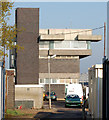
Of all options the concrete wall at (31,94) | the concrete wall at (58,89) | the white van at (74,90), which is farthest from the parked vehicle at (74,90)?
the concrete wall at (58,89)

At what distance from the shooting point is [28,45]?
6656 centimetres

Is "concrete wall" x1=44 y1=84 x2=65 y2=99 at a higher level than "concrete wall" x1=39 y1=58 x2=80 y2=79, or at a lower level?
lower

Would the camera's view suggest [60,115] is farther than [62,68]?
No

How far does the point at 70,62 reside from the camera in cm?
7369

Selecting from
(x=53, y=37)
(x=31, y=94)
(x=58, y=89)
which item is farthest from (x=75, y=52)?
(x=31, y=94)

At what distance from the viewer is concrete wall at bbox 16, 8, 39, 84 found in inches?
2584

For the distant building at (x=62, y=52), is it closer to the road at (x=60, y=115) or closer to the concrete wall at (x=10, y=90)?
the concrete wall at (x=10, y=90)

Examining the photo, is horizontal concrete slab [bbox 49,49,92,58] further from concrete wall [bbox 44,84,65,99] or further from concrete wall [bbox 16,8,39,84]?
concrete wall [bbox 16,8,39,84]

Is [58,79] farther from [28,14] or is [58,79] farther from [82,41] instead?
[28,14]

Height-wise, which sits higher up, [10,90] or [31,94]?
[10,90]

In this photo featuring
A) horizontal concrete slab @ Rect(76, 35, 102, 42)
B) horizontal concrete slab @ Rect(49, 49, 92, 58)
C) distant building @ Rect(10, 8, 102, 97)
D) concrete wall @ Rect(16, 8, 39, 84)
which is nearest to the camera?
concrete wall @ Rect(16, 8, 39, 84)

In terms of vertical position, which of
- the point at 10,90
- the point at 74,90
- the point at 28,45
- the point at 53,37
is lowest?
the point at 74,90

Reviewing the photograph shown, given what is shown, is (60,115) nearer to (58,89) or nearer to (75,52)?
(58,89)

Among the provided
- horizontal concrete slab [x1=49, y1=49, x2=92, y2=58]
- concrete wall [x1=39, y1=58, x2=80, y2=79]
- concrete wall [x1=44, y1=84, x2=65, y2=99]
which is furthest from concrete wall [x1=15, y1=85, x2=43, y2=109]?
horizontal concrete slab [x1=49, y1=49, x2=92, y2=58]
